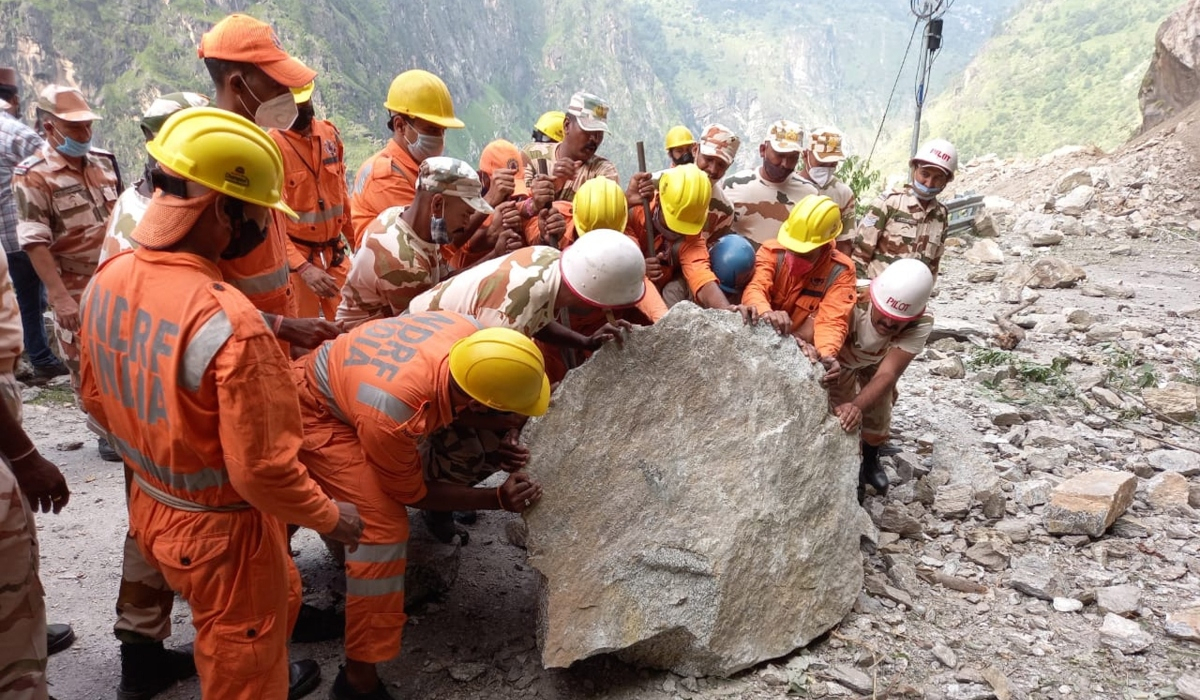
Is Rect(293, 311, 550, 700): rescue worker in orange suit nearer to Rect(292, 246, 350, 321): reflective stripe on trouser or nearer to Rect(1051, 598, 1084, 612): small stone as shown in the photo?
Rect(292, 246, 350, 321): reflective stripe on trouser

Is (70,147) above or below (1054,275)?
above

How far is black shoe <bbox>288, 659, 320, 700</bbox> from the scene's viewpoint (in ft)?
8.67

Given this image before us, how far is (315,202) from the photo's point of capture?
366cm

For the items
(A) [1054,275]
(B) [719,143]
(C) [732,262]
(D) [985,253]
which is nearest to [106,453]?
(C) [732,262]

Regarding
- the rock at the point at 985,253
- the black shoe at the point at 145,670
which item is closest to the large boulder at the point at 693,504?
the black shoe at the point at 145,670

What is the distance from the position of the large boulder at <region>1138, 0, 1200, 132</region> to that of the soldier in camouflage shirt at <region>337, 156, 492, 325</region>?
683 inches

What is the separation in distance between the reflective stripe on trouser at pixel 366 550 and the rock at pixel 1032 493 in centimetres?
306

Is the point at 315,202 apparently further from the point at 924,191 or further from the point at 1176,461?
the point at 1176,461

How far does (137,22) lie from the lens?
134 feet

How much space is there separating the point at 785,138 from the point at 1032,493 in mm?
2402

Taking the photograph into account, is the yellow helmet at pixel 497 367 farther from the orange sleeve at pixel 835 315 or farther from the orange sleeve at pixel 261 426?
the orange sleeve at pixel 835 315

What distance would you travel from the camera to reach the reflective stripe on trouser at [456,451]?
9.84 ft

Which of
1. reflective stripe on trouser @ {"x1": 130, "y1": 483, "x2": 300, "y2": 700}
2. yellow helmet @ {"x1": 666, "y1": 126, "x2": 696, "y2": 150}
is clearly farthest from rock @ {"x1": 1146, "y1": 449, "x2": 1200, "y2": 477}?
reflective stripe on trouser @ {"x1": 130, "y1": 483, "x2": 300, "y2": 700}

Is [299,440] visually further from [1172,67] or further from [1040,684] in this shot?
[1172,67]
